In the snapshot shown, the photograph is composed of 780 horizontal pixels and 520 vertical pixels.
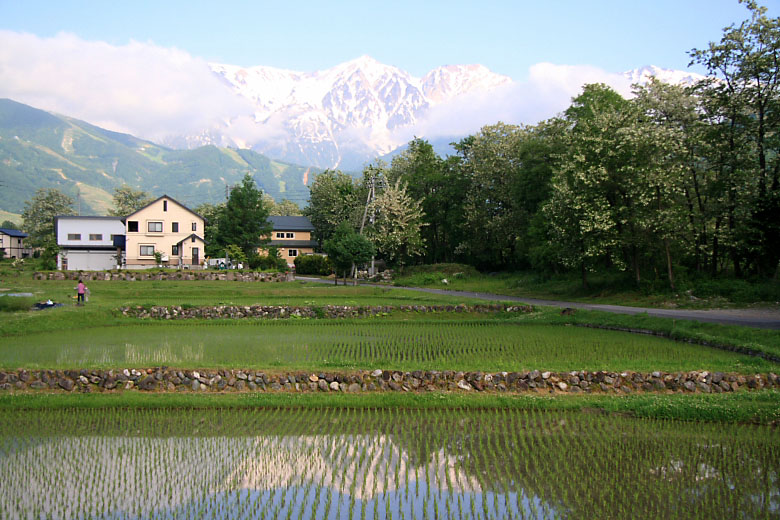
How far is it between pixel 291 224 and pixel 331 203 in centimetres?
1019

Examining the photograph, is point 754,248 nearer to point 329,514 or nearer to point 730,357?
point 730,357

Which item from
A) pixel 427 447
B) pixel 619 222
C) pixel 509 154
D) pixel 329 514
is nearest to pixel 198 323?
pixel 427 447

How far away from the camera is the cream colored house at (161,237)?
67.9 meters

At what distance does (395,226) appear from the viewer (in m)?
66.6

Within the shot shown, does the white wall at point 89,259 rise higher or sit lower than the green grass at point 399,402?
higher

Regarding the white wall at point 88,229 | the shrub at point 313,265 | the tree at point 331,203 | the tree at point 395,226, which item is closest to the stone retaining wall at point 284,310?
the tree at point 395,226

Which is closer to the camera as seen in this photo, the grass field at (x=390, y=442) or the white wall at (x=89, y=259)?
the grass field at (x=390, y=442)

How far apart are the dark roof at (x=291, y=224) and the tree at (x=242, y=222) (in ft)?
40.3

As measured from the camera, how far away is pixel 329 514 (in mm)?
7625

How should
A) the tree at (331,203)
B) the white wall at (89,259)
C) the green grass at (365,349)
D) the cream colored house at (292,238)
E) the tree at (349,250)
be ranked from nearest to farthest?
1. the green grass at (365,349)
2. the tree at (349,250)
3. the white wall at (89,259)
4. the tree at (331,203)
5. the cream colored house at (292,238)

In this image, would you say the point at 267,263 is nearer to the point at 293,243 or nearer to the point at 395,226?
the point at 395,226

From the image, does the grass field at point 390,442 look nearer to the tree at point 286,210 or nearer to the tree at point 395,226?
the tree at point 395,226

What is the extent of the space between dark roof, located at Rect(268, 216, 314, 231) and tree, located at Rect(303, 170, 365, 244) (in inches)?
49.0

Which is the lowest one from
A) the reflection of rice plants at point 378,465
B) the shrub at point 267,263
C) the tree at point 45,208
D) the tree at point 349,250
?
the reflection of rice plants at point 378,465
